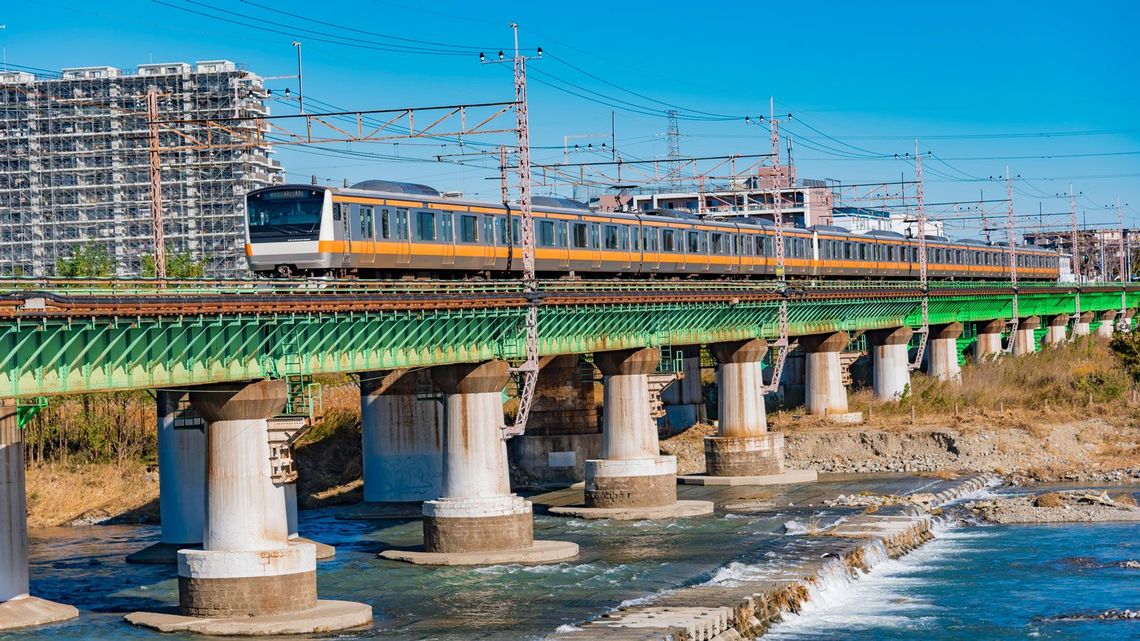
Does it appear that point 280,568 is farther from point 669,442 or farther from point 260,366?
point 669,442

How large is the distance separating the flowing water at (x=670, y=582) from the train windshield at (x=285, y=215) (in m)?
9.48

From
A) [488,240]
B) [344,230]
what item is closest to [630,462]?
Answer: [488,240]

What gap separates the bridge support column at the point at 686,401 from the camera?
8325cm

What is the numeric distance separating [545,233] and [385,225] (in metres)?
10.4

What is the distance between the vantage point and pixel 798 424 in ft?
260

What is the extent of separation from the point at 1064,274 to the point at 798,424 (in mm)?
89696

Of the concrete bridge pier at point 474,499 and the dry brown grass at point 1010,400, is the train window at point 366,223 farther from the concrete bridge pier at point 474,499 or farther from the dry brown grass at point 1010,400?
the dry brown grass at point 1010,400

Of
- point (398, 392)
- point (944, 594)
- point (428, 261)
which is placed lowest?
point (944, 594)

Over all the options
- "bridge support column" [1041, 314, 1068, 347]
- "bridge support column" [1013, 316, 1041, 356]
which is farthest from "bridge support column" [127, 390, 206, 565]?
"bridge support column" [1041, 314, 1068, 347]

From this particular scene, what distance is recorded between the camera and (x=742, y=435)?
68.1 meters

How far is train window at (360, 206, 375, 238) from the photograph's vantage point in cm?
4878

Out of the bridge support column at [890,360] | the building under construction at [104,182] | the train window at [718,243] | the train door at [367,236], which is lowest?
the bridge support column at [890,360]

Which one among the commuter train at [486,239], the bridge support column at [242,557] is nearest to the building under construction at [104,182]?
the commuter train at [486,239]

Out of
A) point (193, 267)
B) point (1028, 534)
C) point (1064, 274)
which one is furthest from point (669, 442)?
point (1064, 274)
